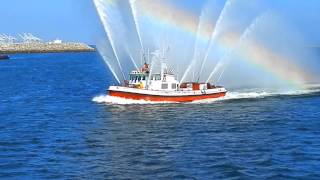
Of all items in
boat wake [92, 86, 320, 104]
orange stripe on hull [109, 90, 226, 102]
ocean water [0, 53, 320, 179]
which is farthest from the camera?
boat wake [92, 86, 320, 104]

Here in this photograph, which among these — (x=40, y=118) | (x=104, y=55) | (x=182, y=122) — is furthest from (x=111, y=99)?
(x=182, y=122)

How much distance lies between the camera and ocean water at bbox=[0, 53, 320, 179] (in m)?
31.6

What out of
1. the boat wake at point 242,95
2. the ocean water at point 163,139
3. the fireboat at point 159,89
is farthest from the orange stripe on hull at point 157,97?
the ocean water at point 163,139

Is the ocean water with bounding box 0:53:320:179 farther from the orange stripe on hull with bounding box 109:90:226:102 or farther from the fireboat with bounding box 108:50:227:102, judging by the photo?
the fireboat with bounding box 108:50:227:102

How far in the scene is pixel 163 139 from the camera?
136 feet

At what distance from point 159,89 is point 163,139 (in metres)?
24.1

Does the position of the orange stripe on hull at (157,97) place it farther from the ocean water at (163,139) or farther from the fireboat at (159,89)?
the ocean water at (163,139)

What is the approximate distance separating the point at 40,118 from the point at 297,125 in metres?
23.6

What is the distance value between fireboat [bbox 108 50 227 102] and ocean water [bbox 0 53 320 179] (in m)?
1.27

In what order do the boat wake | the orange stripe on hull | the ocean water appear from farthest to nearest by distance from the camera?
the boat wake
the orange stripe on hull
the ocean water

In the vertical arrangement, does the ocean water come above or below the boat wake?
below

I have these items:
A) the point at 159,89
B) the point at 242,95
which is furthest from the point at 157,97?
the point at 242,95

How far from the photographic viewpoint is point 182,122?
49.7 m

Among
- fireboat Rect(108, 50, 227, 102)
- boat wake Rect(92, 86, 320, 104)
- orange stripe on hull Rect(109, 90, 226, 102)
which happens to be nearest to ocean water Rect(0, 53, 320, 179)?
boat wake Rect(92, 86, 320, 104)
